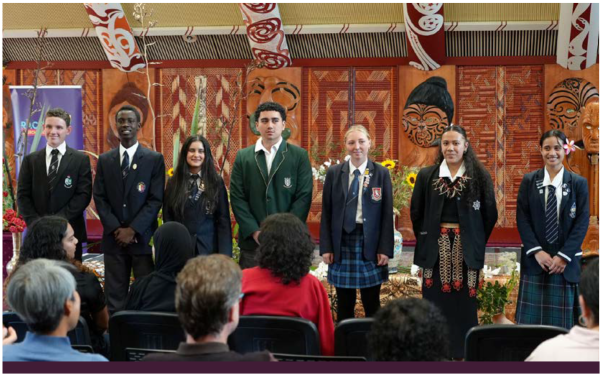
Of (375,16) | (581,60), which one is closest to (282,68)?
(375,16)

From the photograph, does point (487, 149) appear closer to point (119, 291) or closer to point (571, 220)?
point (571, 220)

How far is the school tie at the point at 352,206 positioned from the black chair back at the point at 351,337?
1411 mm

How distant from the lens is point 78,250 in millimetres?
4367

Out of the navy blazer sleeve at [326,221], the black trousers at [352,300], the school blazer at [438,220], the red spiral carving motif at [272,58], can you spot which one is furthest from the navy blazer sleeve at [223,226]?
the red spiral carving motif at [272,58]

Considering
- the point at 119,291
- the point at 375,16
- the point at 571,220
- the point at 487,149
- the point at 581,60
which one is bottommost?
the point at 119,291

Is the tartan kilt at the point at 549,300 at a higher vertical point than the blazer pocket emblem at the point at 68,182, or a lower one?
lower

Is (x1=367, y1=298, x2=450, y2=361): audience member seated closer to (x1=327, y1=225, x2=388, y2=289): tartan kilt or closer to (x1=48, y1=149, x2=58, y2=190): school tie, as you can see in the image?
(x1=327, y1=225, x2=388, y2=289): tartan kilt

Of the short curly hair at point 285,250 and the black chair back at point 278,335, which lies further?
the short curly hair at point 285,250

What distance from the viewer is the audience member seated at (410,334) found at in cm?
175

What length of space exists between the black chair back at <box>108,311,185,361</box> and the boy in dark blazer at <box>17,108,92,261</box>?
1.87 metres

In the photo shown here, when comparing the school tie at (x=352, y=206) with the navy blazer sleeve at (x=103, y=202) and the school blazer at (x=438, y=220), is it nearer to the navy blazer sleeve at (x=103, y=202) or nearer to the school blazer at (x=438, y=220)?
the school blazer at (x=438, y=220)

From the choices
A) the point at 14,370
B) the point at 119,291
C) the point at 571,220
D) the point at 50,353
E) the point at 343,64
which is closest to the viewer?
the point at 14,370

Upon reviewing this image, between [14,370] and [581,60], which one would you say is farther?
[581,60]

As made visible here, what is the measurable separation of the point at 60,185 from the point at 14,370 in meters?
2.64
